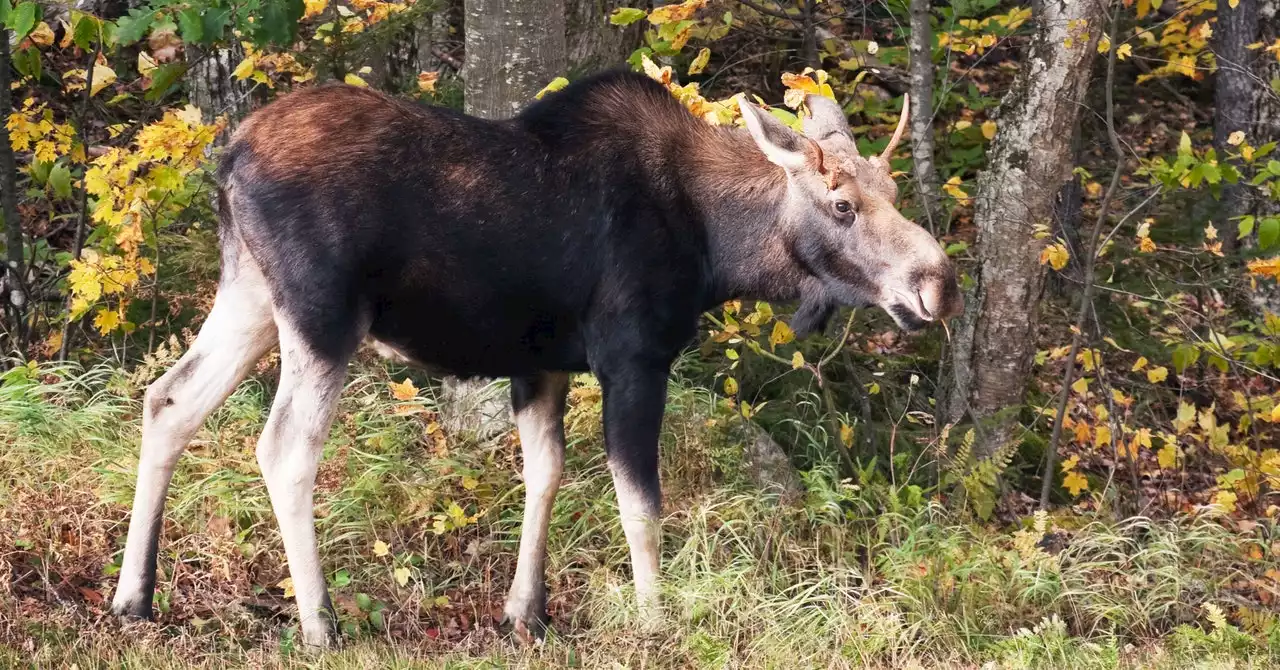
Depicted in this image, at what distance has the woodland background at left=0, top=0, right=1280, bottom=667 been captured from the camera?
20.1ft

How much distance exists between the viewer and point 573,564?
692cm

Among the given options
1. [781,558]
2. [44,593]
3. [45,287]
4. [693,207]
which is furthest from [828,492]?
[45,287]

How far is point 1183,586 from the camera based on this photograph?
21.9ft

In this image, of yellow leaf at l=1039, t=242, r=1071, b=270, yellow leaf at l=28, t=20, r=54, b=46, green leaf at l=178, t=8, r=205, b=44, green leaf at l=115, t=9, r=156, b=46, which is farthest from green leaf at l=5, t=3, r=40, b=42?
yellow leaf at l=1039, t=242, r=1071, b=270

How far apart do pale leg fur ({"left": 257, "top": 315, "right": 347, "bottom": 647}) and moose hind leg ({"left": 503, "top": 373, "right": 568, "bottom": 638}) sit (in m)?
0.92

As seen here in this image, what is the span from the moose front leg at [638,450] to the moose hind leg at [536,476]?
50cm

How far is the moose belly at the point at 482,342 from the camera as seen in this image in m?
5.98

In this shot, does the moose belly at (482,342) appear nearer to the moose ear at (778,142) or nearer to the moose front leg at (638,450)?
the moose front leg at (638,450)

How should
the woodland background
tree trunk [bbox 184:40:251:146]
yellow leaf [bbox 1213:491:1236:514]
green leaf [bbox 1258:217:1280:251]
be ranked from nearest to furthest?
the woodland background → green leaf [bbox 1258:217:1280:251] → yellow leaf [bbox 1213:491:1236:514] → tree trunk [bbox 184:40:251:146]

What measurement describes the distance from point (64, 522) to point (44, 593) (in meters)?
0.57

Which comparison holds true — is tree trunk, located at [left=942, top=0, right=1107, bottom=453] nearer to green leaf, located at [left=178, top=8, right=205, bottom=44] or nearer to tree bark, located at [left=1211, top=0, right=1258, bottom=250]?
tree bark, located at [left=1211, top=0, right=1258, bottom=250]

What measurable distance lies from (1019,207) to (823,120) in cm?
209

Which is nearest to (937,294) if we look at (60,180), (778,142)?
(778,142)

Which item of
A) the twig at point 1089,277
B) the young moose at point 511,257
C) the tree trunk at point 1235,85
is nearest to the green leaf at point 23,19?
the young moose at point 511,257
